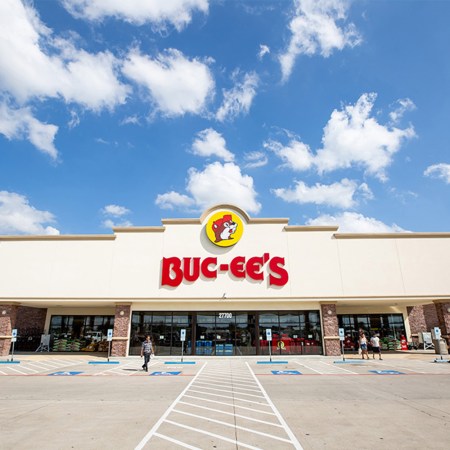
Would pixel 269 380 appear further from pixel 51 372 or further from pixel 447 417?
pixel 51 372

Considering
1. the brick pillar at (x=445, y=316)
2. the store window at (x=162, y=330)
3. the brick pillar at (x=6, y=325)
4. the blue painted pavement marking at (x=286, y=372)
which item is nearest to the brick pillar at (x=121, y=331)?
the store window at (x=162, y=330)

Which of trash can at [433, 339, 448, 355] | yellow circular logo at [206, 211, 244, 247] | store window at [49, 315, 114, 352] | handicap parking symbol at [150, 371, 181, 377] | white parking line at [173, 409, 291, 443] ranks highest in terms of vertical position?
yellow circular logo at [206, 211, 244, 247]

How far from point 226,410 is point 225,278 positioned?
16491 millimetres

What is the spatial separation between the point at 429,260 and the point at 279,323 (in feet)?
40.5

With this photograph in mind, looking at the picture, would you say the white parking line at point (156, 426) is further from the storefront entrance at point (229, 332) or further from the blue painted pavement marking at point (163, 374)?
the storefront entrance at point (229, 332)

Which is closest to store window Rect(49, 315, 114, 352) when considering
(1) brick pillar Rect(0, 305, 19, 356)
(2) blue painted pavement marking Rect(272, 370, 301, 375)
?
(1) brick pillar Rect(0, 305, 19, 356)

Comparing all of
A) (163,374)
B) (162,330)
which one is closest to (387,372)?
(163,374)

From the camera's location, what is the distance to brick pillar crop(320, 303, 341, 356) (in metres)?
25.3

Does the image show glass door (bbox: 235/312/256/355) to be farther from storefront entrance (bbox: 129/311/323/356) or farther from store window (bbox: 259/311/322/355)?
store window (bbox: 259/311/322/355)

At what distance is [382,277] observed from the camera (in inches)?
1011

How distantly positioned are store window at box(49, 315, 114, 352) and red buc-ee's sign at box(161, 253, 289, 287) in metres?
9.37

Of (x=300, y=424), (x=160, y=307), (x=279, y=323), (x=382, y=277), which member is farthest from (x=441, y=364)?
(x=160, y=307)

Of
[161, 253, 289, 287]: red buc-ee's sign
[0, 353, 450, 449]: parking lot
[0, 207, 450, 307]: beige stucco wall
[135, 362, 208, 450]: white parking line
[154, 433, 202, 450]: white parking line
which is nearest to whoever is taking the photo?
[154, 433, 202, 450]: white parking line

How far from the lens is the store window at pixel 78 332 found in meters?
30.1
